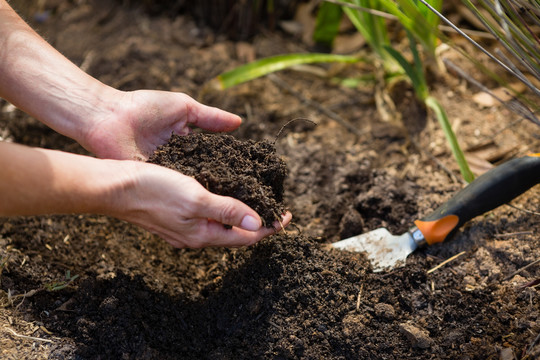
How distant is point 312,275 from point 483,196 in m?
0.55

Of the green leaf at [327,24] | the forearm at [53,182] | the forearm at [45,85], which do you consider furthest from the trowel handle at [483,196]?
the green leaf at [327,24]

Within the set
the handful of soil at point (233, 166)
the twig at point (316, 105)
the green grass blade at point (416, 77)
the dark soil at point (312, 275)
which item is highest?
the green grass blade at point (416, 77)

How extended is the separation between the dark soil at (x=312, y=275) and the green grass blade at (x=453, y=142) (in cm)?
10

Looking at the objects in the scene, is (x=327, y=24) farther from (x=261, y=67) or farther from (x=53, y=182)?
(x=53, y=182)

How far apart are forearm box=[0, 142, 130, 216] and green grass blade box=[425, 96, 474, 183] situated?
1053 mm

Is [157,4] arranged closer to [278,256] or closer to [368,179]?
[368,179]

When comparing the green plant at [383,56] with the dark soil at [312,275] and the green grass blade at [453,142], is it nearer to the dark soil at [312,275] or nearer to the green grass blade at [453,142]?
the green grass blade at [453,142]

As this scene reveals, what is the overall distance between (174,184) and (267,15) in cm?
158

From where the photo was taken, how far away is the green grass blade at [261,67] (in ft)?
6.34

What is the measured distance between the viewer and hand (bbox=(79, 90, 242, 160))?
4.62 feet

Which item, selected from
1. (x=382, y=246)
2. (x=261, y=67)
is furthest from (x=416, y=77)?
(x=382, y=246)

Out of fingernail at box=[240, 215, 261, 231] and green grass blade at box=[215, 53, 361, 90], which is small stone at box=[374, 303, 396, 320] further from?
green grass blade at box=[215, 53, 361, 90]

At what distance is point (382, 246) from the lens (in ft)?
4.77

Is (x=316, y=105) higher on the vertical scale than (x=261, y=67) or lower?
lower
